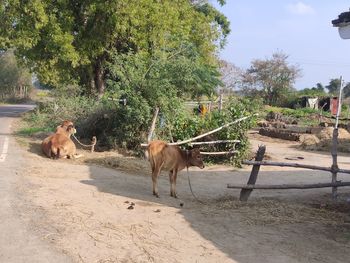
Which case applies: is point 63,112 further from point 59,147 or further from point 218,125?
point 218,125

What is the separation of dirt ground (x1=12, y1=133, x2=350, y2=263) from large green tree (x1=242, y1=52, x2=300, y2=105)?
161 ft

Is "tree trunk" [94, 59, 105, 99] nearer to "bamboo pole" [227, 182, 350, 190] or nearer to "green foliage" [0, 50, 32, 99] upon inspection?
"bamboo pole" [227, 182, 350, 190]

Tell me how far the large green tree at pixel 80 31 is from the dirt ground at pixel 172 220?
1442 centimetres

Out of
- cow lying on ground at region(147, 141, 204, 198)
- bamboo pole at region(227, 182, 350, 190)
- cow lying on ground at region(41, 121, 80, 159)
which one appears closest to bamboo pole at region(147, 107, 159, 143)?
cow lying on ground at region(41, 121, 80, 159)

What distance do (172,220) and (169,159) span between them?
233cm

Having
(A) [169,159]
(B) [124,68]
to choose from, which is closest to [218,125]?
(B) [124,68]

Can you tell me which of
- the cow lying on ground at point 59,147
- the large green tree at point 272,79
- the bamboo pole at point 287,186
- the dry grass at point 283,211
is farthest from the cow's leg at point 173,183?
the large green tree at point 272,79

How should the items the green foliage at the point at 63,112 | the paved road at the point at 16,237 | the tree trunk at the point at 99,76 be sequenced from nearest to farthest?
the paved road at the point at 16,237, the green foliage at the point at 63,112, the tree trunk at the point at 99,76

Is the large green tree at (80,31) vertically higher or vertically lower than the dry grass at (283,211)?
higher

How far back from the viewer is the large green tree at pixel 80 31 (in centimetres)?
2502

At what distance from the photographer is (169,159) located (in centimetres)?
956

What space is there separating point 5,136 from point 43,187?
8440 millimetres

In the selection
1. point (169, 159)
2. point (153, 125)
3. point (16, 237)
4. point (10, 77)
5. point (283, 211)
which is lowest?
point (16, 237)

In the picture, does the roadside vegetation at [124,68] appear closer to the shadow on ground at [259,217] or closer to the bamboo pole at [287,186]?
the shadow on ground at [259,217]
